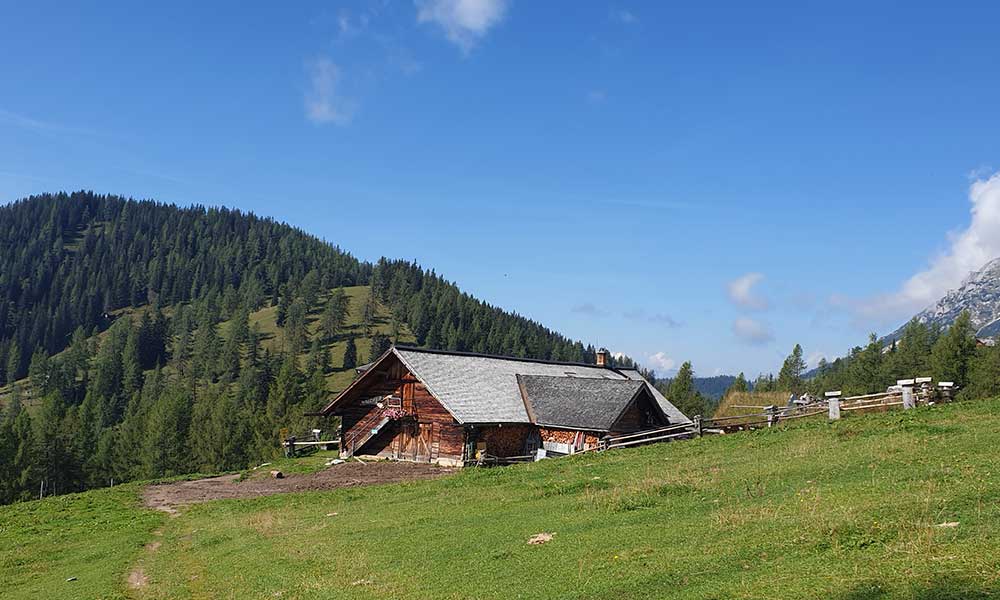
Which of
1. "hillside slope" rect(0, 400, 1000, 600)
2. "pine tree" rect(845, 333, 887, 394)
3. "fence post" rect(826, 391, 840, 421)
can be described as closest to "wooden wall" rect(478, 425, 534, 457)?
"hillside slope" rect(0, 400, 1000, 600)

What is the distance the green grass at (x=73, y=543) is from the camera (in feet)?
61.6

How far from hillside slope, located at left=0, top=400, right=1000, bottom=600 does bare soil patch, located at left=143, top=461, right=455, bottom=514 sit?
8.63ft

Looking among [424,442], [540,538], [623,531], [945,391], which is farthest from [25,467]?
[945,391]

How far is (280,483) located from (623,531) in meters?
25.7

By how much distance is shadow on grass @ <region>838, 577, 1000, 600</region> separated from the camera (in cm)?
904

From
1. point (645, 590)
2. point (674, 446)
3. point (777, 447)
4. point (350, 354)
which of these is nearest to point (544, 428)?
point (674, 446)

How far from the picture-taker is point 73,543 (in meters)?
24.7

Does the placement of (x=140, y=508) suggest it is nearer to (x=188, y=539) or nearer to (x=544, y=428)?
(x=188, y=539)

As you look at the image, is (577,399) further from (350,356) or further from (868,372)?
(350,356)

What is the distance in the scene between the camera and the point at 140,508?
103 feet

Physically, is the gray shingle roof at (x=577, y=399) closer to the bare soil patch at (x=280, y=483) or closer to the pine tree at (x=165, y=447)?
the bare soil patch at (x=280, y=483)

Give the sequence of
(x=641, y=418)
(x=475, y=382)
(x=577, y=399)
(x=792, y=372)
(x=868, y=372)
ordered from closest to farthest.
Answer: (x=577, y=399) → (x=641, y=418) → (x=475, y=382) → (x=868, y=372) → (x=792, y=372)

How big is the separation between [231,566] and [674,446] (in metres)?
21.2

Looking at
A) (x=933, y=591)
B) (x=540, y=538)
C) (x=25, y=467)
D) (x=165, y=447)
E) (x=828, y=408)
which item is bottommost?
(x=25, y=467)
